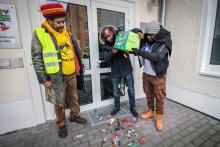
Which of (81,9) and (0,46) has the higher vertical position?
(81,9)

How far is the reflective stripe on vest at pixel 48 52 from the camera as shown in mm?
1491

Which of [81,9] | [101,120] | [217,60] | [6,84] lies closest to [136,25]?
[81,9]

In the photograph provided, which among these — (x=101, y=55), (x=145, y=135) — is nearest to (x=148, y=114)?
(x=145, y=135)

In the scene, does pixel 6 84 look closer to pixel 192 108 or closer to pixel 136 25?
pixel 136 25

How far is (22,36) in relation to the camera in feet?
6.07

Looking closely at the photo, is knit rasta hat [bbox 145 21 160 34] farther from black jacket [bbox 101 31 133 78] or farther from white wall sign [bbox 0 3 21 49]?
white wall sign [bbox 0 3 21 49]

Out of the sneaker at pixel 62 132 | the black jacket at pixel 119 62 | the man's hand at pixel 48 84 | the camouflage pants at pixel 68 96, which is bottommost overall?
the sneaker at pixel 62 132

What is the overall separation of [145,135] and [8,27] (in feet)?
8.53

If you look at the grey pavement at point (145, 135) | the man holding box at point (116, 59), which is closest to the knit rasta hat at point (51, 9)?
the man holding box at point (116, 59)

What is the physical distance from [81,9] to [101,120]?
6.77ft

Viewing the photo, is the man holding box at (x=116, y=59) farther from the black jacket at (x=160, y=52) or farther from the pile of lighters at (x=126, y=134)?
the black jacket at (x=160, y=52)

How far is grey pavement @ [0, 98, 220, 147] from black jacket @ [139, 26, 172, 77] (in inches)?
36.7

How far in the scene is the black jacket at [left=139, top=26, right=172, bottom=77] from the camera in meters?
1.65

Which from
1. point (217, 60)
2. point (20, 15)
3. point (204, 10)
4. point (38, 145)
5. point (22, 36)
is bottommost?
point (38, 145)
